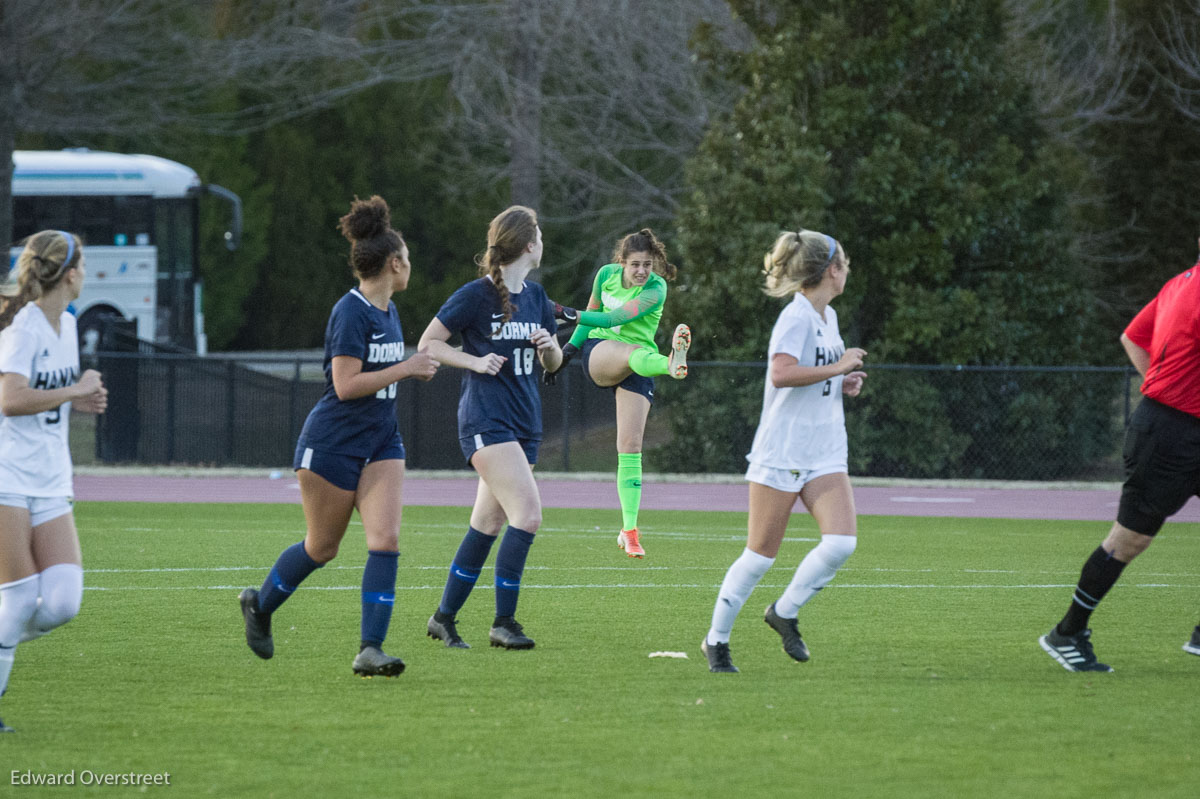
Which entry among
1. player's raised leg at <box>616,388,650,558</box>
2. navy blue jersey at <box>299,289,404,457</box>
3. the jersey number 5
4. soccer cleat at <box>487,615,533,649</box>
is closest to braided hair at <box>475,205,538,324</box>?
the jersey number 5

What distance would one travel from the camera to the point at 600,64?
29344mm

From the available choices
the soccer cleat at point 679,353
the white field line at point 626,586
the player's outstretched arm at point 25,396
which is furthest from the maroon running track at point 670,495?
the player's outstretched arm at point 25,396

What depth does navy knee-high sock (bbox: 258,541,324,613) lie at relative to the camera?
22.4 ft

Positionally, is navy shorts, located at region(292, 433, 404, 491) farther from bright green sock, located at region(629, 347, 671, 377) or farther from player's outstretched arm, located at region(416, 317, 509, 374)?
bright green sock, located at region(629, 347, 671, 377)

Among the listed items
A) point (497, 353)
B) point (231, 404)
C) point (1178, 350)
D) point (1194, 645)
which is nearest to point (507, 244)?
point (497, 353)

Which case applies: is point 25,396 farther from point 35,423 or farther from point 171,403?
point 171,403

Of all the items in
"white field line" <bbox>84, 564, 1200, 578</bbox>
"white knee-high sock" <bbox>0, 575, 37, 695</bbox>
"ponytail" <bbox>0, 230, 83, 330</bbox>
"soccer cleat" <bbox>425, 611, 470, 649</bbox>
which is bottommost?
"white field line" <bbox>84, 564, 1200, 578</bbox>

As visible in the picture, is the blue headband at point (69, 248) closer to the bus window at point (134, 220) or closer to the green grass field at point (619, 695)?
the green grass field at point (619, 695)

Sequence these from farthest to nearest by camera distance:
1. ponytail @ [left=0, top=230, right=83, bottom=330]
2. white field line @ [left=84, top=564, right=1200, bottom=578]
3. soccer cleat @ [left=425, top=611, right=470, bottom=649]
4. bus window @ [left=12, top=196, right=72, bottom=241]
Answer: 1. bus window @ [left=12, top=196, right=72, bottom=241]
2. white field line @ [left=84, top=564, right=1200, bottom=578]
3. soccer cleat @ [left=425, top=611, right=470, bottom=649]
4. ponytail @ [left=0, top=230, right=83, bottom=330]

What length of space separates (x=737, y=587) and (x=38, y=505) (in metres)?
2.87

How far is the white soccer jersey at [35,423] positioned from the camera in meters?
5.50

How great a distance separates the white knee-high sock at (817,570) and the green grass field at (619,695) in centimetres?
30

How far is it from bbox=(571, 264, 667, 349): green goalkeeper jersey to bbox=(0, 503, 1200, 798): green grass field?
1693 mm

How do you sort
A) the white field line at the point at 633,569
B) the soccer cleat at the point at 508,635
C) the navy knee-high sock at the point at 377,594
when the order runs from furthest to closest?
the white field line at the point at 633,569
the soccer cleat at the point at 508,635
the navy knee-high sock at the point at 377,594
